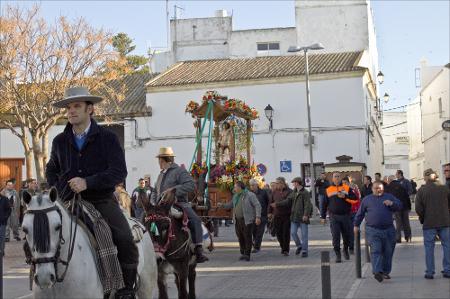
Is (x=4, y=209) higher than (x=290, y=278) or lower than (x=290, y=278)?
higher

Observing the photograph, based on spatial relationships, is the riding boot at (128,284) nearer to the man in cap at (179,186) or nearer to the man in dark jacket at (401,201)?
the man in cap at (179,186)

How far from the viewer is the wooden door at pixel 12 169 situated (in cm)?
4012

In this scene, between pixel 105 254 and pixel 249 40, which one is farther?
pixel 249 40

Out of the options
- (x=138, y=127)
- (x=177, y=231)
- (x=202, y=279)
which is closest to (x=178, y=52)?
(x=138, y=127)

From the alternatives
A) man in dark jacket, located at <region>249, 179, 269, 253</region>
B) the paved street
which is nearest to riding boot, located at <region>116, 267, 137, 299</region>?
the paved street

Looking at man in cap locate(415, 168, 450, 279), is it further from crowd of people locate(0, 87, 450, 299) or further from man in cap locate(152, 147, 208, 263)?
man in cap locate(152, 147, 208, 263)

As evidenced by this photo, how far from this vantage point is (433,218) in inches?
557

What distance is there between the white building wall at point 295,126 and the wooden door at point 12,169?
6.29 m

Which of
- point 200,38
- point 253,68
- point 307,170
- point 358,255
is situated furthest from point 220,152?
point 200,38

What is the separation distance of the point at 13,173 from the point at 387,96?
21.6m

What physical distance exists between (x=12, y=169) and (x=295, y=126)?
48.1 feet

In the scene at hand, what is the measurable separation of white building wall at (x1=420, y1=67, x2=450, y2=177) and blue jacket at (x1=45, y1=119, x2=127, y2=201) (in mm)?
46077

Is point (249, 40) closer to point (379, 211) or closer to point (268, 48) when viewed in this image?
point (268, 48)

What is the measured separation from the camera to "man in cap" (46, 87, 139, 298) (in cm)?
677
